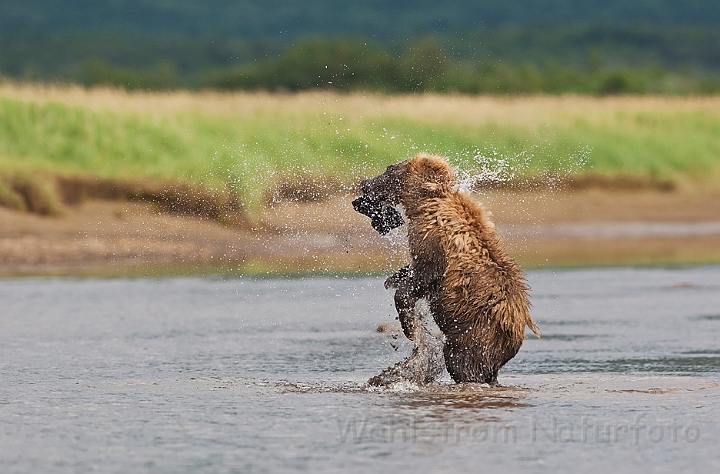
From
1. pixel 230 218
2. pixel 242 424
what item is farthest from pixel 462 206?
pixel 230 218

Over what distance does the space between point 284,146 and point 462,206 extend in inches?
568

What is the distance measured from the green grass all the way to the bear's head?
10342 millimetres

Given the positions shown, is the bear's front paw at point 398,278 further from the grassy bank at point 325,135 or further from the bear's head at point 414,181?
the grassy bank at point 325,135

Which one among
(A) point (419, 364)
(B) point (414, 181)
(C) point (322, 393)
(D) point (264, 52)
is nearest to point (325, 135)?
(B) point (414, 181)

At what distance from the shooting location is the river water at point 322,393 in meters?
5.91

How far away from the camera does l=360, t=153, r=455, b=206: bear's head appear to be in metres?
7.65

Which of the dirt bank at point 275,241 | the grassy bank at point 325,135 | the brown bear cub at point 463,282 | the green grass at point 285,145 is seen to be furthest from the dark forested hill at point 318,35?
the brown bear cub at point 463,282

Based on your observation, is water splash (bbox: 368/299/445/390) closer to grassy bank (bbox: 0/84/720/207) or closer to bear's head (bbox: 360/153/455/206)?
bear's head (bbox: 360/153/455/206)

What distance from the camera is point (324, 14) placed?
111062 millimetres

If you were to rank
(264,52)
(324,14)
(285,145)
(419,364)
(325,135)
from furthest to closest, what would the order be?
(324,14) → (264,52) → (325,135) → (285,145) → (419,364)

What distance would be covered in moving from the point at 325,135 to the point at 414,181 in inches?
584

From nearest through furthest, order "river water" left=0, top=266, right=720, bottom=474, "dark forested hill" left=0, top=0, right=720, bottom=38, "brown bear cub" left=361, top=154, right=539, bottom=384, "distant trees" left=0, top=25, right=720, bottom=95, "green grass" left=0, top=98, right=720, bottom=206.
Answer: "river water" left=0, top=266, right=720, bottom=474, "brown bear cub" left=361, top=154, right=539, bottom=384, "green grass" left=0, top=98, right=720, bottom=206, "distant trees" left=0, top=25, right=720, bottom=95, "dark forested hill" left=0, top=0, right=720, bottom=38

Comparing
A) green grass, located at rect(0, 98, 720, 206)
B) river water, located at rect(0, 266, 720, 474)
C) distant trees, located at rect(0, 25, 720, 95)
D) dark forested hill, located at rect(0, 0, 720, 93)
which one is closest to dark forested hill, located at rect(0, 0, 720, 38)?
dark forested hill, located at rect(0, 0, 720, 93)

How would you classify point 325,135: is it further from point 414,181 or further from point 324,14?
point 324,14
